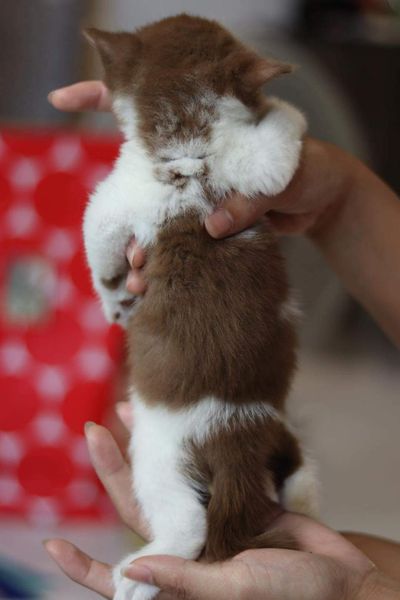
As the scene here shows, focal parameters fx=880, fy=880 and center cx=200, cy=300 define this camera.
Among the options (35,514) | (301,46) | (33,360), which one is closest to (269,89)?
(301,46)

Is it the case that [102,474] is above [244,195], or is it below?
below

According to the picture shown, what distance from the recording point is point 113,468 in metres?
1.17

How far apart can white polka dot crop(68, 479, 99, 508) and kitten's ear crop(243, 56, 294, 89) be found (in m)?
1.11

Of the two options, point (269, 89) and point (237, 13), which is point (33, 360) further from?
point (237, 13)

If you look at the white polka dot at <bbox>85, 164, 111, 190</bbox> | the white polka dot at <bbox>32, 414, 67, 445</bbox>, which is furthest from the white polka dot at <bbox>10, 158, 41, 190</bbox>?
the white polka dot at <bbox>32, 414, 67, 445</bbox>

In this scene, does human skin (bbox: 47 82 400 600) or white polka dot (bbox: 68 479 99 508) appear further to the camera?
white polka dot (bbox: 68 479 99 508)

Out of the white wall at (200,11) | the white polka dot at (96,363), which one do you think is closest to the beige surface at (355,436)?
the white polka dot at (96,363)

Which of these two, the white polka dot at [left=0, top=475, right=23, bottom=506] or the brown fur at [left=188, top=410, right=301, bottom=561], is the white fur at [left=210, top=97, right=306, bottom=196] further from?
the white polka dot at [left=0, top=475, right=23, bottom=506]

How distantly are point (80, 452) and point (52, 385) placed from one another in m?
0.15

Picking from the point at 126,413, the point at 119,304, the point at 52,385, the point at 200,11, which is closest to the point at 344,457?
the point at 52,385

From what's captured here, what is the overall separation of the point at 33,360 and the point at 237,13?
168 cm

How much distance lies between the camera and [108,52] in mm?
1014

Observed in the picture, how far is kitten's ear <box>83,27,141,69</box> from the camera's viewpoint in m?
1.00

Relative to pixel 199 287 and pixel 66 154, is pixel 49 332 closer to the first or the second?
pixel 66 154
